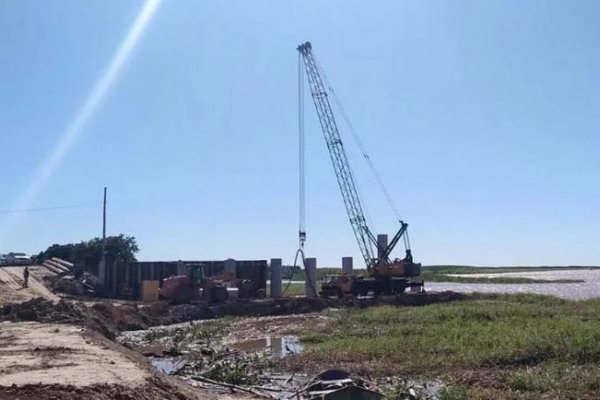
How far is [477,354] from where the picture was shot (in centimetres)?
2116

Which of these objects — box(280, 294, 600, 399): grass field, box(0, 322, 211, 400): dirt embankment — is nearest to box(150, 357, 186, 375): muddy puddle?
box(0, 322, 211, 400): dirt embankment

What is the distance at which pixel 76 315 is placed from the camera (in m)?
32.3

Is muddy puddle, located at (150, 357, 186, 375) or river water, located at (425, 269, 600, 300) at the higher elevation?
river water, located at (425, 269, 600, 300)

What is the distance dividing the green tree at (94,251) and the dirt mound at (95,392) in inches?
2538

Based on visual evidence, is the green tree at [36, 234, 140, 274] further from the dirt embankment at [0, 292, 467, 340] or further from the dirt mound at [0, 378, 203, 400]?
the dirt mound at [0, 378, 203, 400]

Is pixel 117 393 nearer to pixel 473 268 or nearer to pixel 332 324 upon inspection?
pixel 332 324

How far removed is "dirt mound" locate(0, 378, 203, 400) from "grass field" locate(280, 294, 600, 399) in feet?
19.5

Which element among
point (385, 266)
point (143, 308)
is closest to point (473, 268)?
point (385, 266)

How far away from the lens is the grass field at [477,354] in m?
16.8

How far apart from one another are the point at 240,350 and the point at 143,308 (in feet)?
59.2

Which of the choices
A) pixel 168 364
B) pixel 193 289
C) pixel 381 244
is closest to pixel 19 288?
pixel 193 289

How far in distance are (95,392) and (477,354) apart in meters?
12.1

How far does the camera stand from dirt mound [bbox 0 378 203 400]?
12.2m

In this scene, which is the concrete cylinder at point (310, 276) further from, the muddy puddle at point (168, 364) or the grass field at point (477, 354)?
the muddy puddle at point (168, 364)
